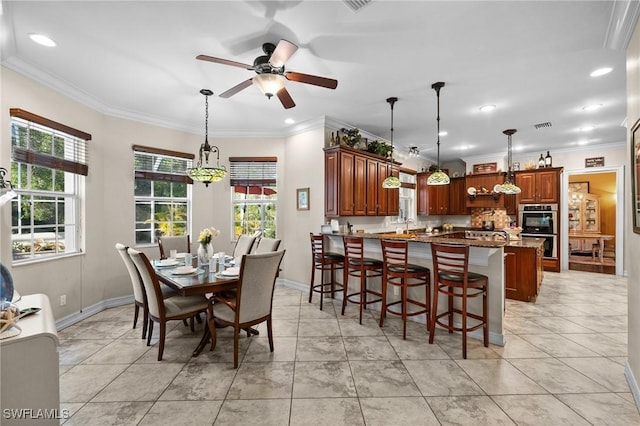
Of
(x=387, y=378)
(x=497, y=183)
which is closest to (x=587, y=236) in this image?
(x=497, y=183)

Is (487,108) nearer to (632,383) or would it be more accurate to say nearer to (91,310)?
(632,383)

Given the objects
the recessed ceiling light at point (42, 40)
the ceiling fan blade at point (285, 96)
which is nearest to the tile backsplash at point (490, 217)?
the ceiling fan blade at point (285, 96)

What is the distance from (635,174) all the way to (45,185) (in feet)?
19.0

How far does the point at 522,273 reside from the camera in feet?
14.2

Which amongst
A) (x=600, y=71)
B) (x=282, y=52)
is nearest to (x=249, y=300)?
(x=282, y=52)

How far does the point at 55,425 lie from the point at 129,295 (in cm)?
323

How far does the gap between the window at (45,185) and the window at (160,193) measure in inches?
32.1

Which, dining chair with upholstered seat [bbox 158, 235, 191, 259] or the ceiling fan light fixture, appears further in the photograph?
dining chair with upholstered seat [bbox 158, 235, 191, 259]

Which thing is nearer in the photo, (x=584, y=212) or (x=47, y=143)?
(x=47, y=143)

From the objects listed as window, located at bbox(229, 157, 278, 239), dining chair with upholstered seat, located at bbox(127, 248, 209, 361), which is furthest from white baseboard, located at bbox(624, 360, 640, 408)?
window, located at bbox(229, 157, 278, 239)

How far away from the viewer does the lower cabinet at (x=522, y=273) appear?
4.25 m

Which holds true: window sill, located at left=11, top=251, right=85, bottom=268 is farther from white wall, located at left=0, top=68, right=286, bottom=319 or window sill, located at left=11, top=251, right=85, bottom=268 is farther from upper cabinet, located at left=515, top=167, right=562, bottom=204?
upper cabinet, located at left=515, top=167, right=562, bottom=204

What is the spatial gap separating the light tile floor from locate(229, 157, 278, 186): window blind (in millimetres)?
2685

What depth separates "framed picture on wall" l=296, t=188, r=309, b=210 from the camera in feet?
16.2
